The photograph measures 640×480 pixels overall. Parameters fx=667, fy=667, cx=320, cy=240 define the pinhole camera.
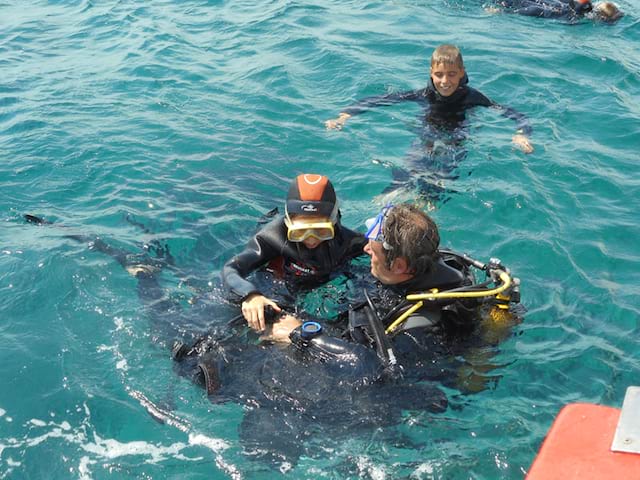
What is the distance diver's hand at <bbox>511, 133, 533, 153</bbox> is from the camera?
7.00m

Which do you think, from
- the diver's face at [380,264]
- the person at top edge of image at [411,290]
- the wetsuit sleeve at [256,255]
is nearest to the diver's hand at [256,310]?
the person at top edge of image at [411,290]

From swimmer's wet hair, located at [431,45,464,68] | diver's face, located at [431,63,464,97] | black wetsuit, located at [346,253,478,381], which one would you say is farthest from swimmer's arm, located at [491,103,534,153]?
black wetsuit, located at [346,253,478,381]

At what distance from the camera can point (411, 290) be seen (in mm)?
3988

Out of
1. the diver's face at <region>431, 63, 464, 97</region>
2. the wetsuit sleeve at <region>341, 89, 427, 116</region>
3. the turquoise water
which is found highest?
the diver's face at <region>431, 63, 464, 97</region>

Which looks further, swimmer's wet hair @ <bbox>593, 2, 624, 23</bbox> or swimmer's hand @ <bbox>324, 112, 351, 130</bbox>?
swimmer's wet hair @ <bbox>593, 2, 624, 23</bbox>

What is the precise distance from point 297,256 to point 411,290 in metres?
1.25

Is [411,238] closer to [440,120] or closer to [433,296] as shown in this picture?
[433,296]

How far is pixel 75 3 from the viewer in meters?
13.9

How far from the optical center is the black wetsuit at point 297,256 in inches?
196

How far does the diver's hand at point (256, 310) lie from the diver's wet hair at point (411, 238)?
2.90 feet

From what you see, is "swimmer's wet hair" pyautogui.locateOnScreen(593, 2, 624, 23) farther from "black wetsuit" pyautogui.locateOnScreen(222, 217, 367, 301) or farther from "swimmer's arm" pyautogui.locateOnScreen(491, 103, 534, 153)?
"black wetsuit" pyautogui.locateOnScreen(222, 217, 367, 301)

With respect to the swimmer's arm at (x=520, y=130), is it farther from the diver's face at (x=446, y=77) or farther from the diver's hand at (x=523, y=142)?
the diver's face at (x=446, y=77)

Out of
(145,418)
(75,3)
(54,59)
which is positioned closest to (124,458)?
(145,418)

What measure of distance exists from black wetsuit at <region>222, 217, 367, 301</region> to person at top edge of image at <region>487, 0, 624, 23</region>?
27.6 ft
